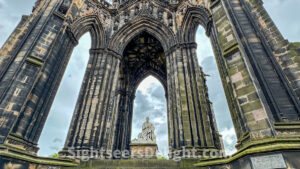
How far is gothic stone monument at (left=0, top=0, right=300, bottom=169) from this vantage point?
4883 mm

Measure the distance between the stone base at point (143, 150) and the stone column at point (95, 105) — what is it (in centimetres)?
165

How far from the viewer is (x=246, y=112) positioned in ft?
15.8

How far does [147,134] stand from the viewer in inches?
364

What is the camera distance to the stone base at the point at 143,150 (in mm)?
8039

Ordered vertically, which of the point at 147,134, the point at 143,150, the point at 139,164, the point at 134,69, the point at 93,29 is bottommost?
the point at 139,164

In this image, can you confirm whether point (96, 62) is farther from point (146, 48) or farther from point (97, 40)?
point (146, 48)

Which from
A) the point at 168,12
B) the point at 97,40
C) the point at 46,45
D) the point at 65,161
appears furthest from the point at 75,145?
the point at 168,12

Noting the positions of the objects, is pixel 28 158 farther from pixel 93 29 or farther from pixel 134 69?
pixel 134 69

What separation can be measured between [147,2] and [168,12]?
7.22ft

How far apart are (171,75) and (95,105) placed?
4.68m

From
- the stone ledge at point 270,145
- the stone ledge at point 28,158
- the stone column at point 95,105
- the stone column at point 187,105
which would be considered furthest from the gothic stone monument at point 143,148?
the stone ledge at point 270,145

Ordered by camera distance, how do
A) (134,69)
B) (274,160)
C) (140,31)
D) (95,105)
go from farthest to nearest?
(134,69) < (140,31) < (95,105) < (274,160)

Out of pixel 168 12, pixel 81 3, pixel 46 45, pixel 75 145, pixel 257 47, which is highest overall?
pixel 168 12

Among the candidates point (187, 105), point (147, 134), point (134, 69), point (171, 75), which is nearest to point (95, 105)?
point (147, 134)
